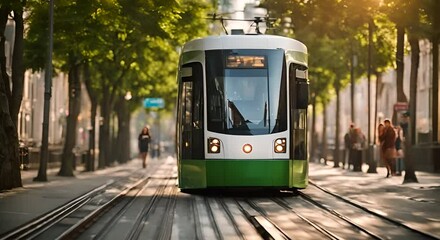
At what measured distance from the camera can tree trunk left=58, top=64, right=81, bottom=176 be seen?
37.6 metres

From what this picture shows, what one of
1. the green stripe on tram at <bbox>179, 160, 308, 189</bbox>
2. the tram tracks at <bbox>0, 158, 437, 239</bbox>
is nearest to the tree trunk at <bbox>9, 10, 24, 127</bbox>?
the tram tracks at <bbox>0, 158, 437, 239</bbox>

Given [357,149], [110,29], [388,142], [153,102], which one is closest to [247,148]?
[388,142]

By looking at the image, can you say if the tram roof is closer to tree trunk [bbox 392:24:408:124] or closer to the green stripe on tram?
the green stripe on tram

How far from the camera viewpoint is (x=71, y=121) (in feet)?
125

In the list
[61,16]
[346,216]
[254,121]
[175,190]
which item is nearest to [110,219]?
[346,216]

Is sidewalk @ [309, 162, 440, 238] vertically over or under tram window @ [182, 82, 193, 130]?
under

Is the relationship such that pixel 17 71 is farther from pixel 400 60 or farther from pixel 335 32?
pixel 335 32

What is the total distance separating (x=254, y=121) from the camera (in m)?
21.5

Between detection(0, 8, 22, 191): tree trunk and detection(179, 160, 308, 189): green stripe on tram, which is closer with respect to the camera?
detection(179, 160, 308, 189): green stripe on tram

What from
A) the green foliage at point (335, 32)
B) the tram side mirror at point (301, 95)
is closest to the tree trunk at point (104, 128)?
the green foliage at point (335, 32)

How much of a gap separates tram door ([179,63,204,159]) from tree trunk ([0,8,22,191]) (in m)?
4.70

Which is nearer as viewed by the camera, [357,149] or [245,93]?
[245,93]

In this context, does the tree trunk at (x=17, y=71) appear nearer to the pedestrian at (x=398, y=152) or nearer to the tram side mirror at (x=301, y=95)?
the tram side mirror at (x=301, y=95)

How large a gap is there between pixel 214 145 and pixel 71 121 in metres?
17.5
